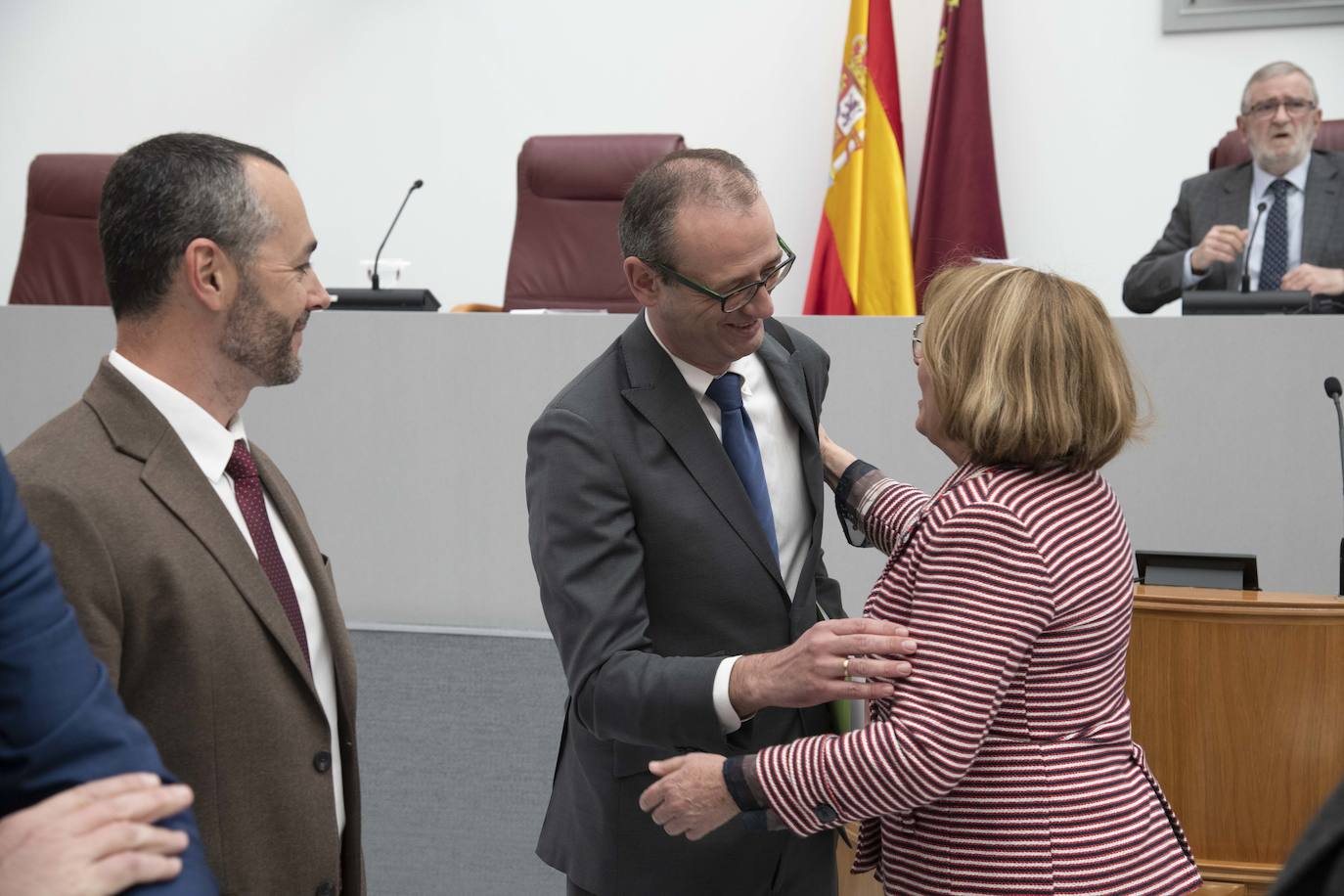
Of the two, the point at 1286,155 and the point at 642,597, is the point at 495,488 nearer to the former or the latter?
the point at 642,597

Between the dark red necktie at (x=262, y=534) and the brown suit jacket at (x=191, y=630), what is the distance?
0.22 ft

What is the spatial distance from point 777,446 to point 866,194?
151 inches

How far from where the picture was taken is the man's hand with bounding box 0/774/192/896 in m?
0.82

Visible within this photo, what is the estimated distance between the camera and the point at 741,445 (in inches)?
63.3

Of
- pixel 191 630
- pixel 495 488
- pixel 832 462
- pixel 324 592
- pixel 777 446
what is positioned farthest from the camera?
pixel 495 488

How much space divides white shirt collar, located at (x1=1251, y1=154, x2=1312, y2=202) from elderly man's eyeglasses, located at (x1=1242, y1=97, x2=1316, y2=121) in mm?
156

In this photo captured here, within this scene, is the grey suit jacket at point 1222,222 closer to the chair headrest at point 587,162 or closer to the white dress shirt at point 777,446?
the chair headrest at point 587,162

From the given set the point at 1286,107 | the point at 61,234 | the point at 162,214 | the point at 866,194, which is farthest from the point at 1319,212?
the point at 61,234

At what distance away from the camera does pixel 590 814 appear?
5.18ft

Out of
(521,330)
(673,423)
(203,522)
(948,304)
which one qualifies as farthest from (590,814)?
(521,330)

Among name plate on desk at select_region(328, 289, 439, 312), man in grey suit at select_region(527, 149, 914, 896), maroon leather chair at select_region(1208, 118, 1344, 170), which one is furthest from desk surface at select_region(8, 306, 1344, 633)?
maroon leather chair at select_region(1208, 118, 1344, 170)

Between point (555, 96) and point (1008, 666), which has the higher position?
point (555, 96)

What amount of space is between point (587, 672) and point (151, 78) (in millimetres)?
6103

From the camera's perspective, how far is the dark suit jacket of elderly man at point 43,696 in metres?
0.84
